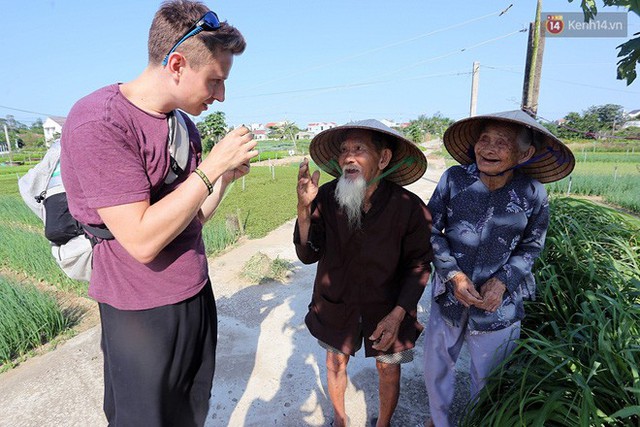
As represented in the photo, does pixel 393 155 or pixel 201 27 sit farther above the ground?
pixel 201 27

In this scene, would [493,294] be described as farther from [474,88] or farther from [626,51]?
[474,88]

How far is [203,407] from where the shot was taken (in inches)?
65.7

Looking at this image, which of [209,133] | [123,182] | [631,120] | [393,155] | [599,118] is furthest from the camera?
[631,120]

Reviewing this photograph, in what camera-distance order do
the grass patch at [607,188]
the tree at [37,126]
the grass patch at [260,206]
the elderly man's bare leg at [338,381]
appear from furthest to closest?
the tree at [37,126]
the grass patch at [607,188]
the grass patch at [260,206]
the elderly man's bare leg at [338,381]

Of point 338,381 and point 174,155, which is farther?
point 338,381

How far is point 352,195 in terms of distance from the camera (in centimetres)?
184

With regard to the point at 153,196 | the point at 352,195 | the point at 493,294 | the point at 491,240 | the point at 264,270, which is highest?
the point at 153,196

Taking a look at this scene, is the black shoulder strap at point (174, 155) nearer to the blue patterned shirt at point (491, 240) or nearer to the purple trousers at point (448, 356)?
the blue patterned shirt at point (491, 240)

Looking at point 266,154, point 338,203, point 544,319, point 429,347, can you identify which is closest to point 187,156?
point 338,203

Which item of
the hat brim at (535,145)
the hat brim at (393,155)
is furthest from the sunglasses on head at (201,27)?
the hat brim at (535,145)

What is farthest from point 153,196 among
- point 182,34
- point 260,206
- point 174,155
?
point 260,206

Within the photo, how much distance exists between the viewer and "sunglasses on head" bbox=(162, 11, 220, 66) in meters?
1.13

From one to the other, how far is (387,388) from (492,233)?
1.09 m

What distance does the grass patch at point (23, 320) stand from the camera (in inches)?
120
